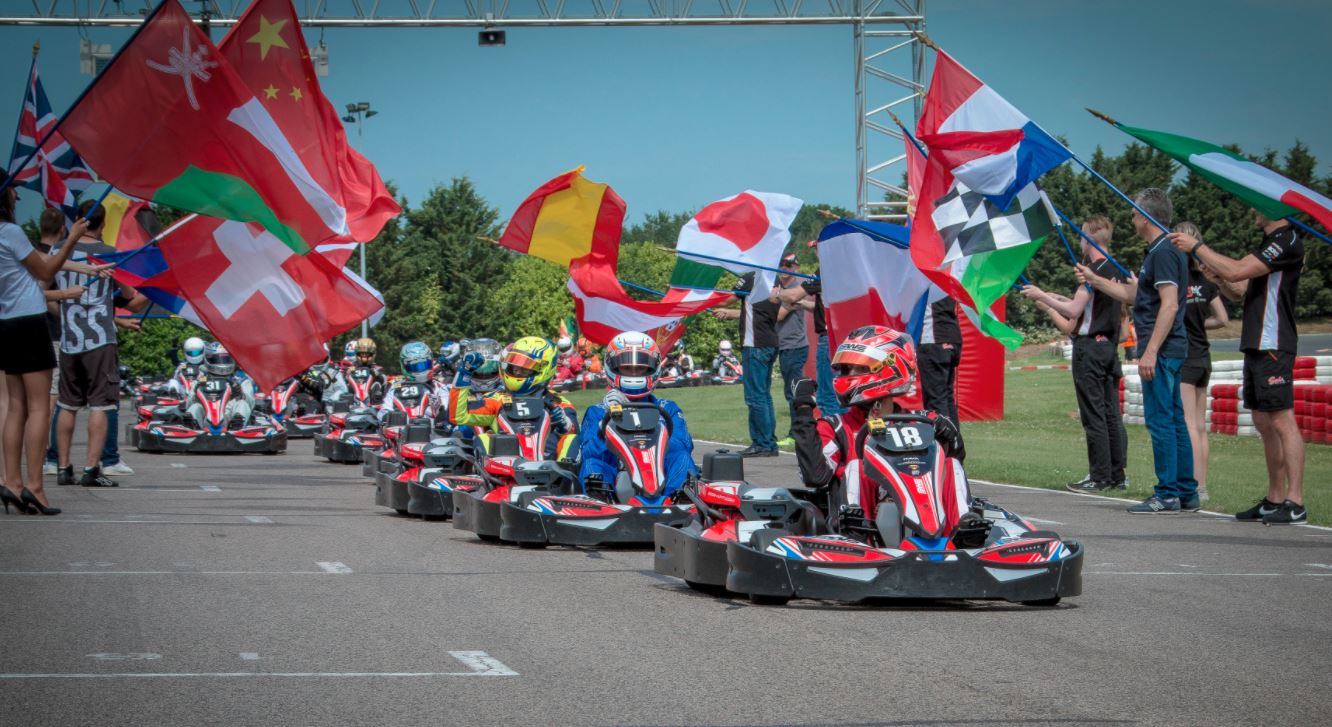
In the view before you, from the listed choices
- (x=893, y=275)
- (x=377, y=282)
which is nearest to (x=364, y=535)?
(x=893, y=275)

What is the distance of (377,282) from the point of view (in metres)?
69.1

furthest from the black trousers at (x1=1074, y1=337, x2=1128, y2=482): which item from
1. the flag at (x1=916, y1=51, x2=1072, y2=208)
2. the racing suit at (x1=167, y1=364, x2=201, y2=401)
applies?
the racing suit at (x1=167, y1=364, x2=201, y2=401)

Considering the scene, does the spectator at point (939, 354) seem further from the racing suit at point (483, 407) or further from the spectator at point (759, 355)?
the spectator at point (759, 355)

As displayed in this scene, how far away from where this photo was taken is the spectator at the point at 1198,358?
11.9m

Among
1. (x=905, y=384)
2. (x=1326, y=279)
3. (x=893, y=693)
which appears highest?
(x=1326, y=279)

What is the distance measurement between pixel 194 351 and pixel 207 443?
3577 mm

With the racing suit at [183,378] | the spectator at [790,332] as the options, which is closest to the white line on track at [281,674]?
the spectator at [790,332]

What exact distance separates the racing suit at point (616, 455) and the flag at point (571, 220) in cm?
680

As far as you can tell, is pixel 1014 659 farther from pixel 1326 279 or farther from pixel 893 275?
pixel 1326 279

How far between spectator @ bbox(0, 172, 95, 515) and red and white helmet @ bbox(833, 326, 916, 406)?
5.42 meters

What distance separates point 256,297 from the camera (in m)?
13.4

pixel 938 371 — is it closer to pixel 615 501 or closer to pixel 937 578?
pixel 615 501

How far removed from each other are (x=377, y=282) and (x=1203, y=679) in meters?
65.2

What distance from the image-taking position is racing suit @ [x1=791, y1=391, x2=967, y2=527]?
26.0 ft
